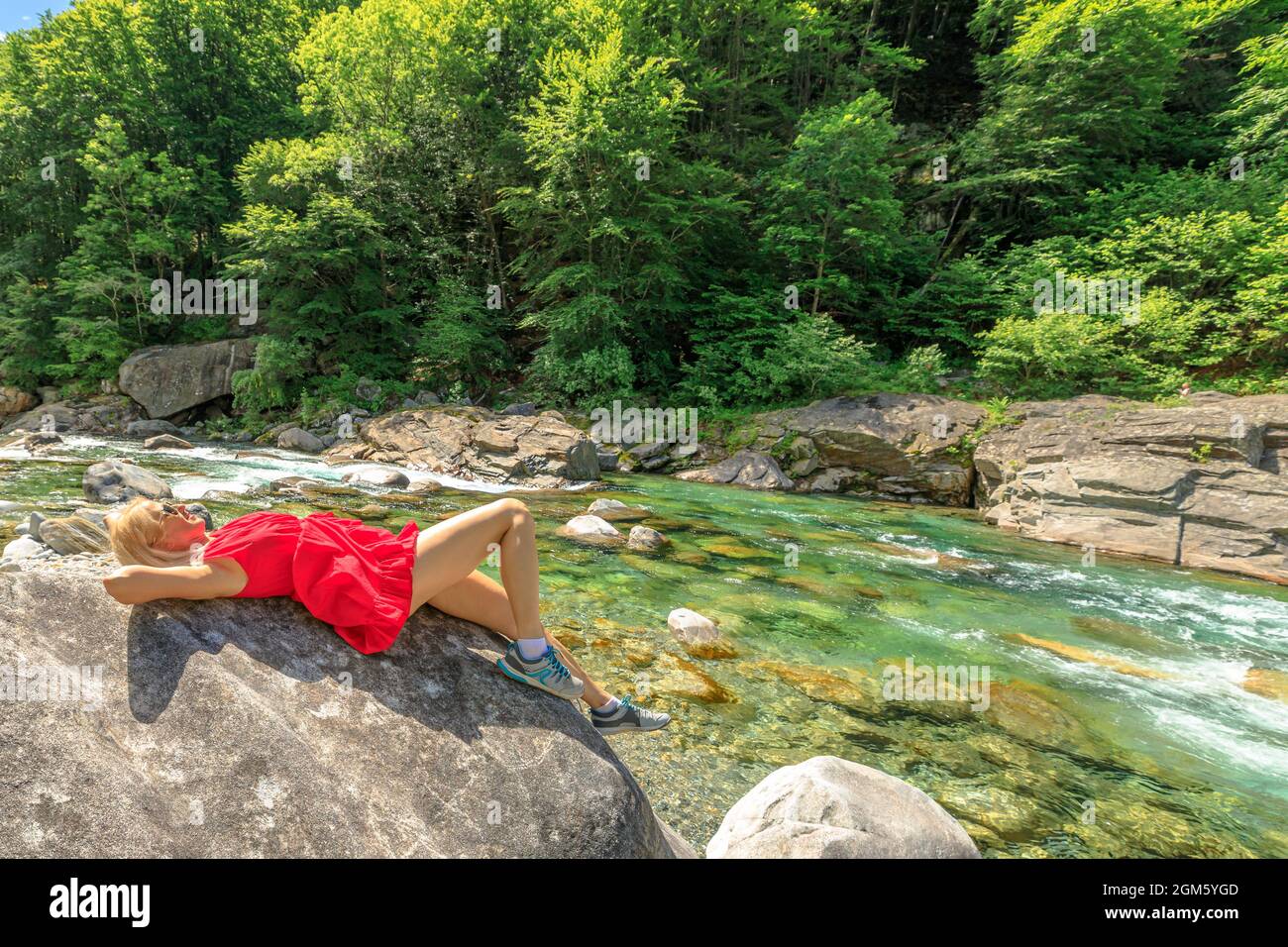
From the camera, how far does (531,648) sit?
2854 mm

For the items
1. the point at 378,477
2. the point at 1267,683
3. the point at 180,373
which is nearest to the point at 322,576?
the point at 1267,683

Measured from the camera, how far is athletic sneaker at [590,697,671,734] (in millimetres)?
3240

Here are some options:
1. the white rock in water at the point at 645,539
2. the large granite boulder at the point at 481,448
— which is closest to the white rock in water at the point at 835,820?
the white rock in water at the point at 645,539

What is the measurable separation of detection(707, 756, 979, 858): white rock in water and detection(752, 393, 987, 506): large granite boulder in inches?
568

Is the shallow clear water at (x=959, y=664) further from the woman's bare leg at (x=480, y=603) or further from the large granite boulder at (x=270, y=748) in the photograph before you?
the woman's bare leg at (x=480, y=603)

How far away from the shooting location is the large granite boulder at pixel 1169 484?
1017 centimetres

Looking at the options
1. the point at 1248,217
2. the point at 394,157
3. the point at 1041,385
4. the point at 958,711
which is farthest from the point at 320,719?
the point at 394,157

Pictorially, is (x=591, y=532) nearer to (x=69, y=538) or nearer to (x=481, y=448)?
(x=69, y=538)

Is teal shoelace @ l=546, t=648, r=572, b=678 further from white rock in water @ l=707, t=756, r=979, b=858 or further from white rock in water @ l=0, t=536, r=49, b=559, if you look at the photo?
white rock in water @ l=0, t=536, r=49, b=559

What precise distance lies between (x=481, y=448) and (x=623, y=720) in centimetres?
1420

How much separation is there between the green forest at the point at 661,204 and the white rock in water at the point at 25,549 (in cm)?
1713

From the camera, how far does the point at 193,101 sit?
31891mm

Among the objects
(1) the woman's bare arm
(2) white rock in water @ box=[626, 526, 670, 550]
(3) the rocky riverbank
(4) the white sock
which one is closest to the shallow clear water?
(2) white rock in water @ box=[626, 526, 670, 550]
